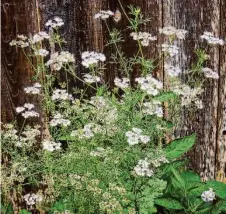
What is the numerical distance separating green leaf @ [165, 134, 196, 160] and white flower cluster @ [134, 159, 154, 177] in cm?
52

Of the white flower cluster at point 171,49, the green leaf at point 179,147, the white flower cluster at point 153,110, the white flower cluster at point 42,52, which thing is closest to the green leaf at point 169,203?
the green leaf at point 179,147

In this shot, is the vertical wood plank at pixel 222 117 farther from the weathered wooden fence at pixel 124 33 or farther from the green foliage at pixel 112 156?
the green foliage at pixel 112 156

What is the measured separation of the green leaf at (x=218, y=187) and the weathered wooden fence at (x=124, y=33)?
0.96 feet

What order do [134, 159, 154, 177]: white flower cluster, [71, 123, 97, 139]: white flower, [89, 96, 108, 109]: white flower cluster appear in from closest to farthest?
[134, 159, 154, 177]: white flower cluster
[71, 123, 97, 139]: white flower
[89, 96, 108, 109]: white flower cluster

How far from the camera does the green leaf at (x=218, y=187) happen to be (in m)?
3.43

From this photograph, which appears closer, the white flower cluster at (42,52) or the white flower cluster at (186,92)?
the white flower cluster at (186,92)

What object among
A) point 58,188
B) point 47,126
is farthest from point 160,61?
point 58,188

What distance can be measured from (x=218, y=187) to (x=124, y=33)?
3.54ft

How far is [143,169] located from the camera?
2.73 m

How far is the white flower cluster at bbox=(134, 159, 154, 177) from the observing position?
271cm

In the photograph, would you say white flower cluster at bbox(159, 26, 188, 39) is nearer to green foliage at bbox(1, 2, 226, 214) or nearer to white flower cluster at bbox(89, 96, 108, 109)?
green foliage at bbox(1, 2, 226, 214)

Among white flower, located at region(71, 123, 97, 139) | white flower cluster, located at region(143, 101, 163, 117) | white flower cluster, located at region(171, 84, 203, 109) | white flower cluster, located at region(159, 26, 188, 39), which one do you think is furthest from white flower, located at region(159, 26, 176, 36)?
white flower, located at region(71, 123, 97, 139)

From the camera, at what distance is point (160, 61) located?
11.5 feet

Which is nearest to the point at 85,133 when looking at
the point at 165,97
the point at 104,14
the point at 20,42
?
the point at 165,97
